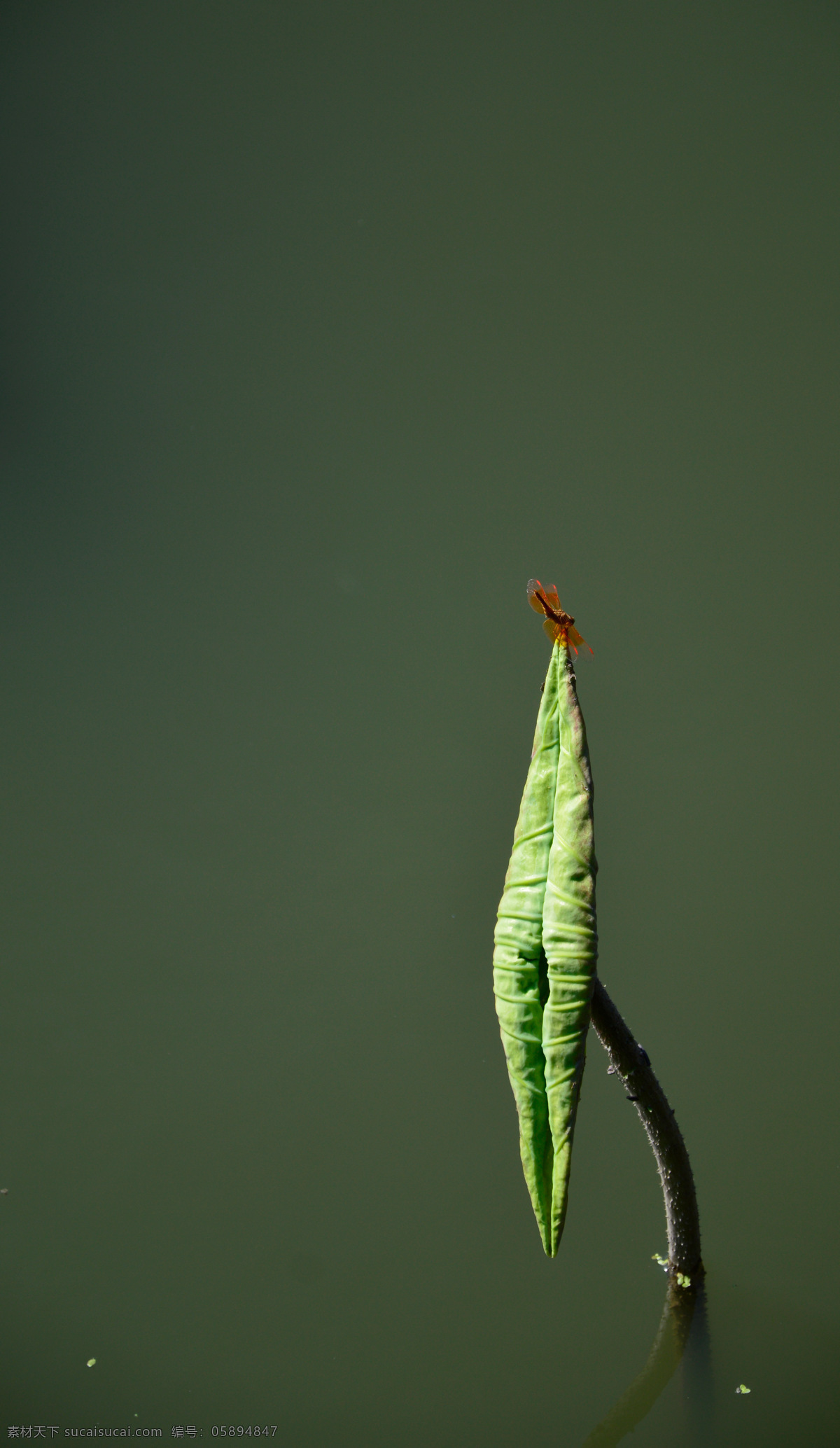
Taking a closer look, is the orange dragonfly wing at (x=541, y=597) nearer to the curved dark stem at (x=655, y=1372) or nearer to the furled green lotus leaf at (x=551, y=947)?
the furled green lotus leaf at (x=551, y=947)

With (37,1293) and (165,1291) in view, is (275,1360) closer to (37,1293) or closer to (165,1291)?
(165,1291)

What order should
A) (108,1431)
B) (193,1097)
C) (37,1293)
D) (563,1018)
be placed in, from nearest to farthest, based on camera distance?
1. (563,1018)
2. (108,1431)
3. (37,1293)
4. (193,1097)

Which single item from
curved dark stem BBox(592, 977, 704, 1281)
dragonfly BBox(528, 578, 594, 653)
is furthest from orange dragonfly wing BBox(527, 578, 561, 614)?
curved dark stem BBox(592, 977, 704, 1281)

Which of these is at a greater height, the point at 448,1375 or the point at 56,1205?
the point at 56,1205

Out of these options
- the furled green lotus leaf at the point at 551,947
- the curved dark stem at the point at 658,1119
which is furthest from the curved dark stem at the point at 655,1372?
the furled green lotus leaf at the point at 551,947

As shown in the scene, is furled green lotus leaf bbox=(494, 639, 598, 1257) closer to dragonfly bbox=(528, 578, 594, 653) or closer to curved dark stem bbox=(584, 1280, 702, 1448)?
dragonfly bbox=(528, 578, 594, 653)

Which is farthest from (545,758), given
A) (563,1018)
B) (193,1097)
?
(193,1097)

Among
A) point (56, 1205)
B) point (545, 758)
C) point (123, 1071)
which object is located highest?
point (545, 758)
